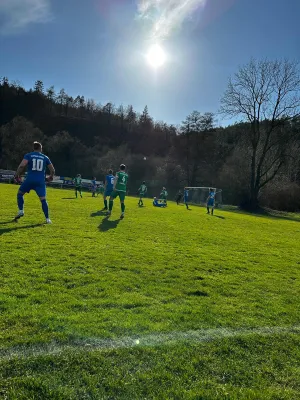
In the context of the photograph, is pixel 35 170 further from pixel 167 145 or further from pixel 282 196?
pixel 167 145

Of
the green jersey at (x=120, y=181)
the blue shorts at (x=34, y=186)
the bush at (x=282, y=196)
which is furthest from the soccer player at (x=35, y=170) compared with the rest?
the bush at (x=282, y=196)

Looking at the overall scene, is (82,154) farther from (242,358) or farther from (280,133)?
(242,358)

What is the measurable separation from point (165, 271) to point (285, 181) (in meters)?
51.5

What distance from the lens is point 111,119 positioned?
124m

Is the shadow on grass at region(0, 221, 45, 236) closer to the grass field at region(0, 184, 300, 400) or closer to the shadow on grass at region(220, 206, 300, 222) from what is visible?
the grass field at region(0, 184, 300, 400)

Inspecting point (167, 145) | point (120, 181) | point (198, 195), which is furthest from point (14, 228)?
point (167, 145)

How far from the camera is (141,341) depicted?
3234 mm

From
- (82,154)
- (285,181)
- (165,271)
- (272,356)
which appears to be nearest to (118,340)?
(272,356)

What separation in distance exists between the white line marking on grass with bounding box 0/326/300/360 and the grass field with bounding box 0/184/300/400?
0.04ft

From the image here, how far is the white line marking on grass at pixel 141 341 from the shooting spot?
2854 mm

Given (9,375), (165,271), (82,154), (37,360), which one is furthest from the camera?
(82,154)

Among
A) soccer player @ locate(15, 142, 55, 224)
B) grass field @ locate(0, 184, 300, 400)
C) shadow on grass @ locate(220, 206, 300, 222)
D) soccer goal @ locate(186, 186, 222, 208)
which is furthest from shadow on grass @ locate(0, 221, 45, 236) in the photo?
soccer goal @ locate(186, 186, 222, 208)

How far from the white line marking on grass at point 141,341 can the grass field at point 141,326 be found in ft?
0.04

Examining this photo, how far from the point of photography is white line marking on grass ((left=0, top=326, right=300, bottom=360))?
9.36 feet
